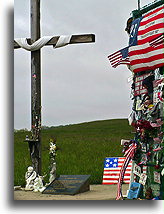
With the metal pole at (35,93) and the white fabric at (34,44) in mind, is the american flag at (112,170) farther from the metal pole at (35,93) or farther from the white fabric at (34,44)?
the white fabric at (34,44)

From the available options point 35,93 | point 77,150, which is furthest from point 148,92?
point 77,150

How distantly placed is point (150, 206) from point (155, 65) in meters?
1.61

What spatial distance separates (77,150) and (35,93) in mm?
3267

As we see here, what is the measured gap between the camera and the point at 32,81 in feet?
22.7

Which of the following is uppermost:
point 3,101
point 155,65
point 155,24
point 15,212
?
point 155,24

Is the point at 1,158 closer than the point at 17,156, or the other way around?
the point at 1,158

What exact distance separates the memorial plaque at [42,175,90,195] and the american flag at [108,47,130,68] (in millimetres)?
1721

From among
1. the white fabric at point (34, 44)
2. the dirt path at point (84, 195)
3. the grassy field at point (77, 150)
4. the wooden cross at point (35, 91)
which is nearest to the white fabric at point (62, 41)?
the wooden cross at point (35, 91)

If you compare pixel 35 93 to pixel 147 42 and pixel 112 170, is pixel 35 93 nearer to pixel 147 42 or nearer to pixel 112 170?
pixel 112 170

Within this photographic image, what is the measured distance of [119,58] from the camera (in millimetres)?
5871

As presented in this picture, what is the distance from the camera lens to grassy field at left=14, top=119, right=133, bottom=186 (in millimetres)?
8180

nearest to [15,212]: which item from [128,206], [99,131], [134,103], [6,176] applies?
[6,176]

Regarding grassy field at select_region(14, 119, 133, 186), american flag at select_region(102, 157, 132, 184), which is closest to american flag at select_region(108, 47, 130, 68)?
grassy field at select_region(14, 119, 133, 186)

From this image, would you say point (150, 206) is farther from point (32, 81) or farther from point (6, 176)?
point (32, 81)
